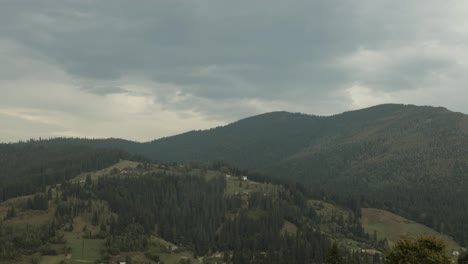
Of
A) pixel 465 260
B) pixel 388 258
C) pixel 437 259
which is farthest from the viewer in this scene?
pixel 465 260

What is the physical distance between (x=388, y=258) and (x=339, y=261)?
34.8 feet

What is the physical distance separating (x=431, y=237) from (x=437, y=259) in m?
5.48

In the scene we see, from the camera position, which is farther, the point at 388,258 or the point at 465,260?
the point at 465,260

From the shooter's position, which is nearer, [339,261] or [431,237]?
[431,237]

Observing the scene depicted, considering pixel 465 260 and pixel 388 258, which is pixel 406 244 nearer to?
pixel 388 258

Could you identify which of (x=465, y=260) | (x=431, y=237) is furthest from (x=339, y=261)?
(x=465, y=260)

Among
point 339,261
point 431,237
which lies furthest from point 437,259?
point 339,261

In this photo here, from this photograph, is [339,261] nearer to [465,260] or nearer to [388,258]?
[388,258]

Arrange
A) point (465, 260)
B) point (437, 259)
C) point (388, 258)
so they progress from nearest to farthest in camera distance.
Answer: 1. point (437, 259)
2. point (388, 258)
3. point (465, 260)

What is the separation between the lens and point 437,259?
315ft

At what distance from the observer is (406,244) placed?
9925 centimetres

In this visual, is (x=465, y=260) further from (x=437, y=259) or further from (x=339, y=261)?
(x=339, y=261)

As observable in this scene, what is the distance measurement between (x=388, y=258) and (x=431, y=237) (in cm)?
938

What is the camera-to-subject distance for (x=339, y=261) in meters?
108
